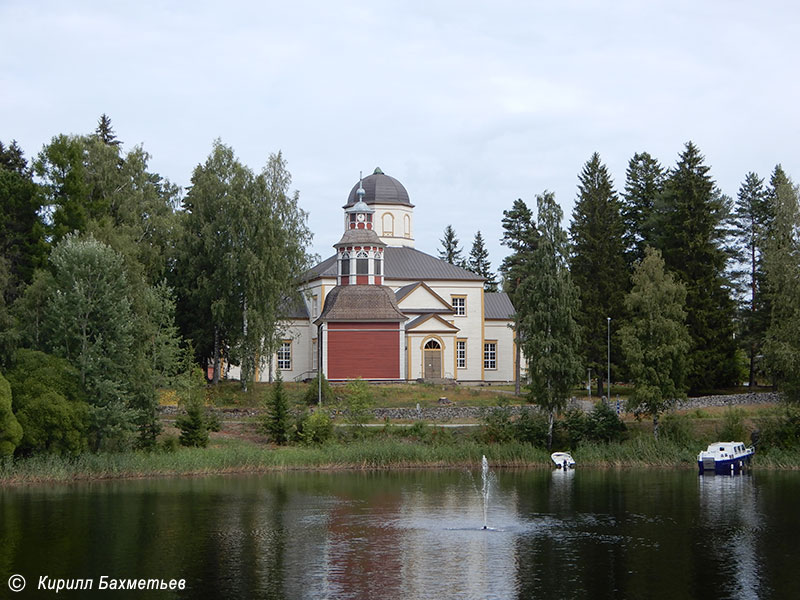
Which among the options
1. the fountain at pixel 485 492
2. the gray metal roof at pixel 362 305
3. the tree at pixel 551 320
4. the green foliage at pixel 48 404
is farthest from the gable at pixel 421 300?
the green foliage at pixel 48 404

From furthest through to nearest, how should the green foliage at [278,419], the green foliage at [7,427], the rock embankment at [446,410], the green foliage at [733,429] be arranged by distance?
the rock embankment at [446,410] → the green foliage at [278,419] → the green foliage at [733,429] → the green foliage at [7,427]

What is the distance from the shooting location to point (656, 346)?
49312 mm

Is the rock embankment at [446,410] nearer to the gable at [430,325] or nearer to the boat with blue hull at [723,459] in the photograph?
the boat with blue hull at [723,459]

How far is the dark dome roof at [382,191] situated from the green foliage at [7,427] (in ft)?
126

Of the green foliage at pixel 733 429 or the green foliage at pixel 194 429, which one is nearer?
the green foliage at pixel 194 429

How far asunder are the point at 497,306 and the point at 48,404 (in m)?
39.8

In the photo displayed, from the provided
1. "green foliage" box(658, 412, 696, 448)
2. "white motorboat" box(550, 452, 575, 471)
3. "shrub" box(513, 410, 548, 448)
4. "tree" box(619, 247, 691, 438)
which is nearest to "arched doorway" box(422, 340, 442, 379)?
"shrub" box(513, 410, 548, 448)

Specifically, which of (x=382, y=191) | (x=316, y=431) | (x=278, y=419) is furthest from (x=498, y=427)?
(x=382, y=191)

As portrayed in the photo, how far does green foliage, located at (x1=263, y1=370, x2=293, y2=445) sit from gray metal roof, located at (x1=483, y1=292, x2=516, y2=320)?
2487cm

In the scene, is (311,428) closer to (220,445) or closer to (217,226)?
(220,445)

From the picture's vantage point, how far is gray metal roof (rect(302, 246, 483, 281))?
6912 centimetres

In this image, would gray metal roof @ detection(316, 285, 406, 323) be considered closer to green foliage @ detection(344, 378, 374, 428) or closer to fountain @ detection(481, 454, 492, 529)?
green foliage @ detection(344, 378, 374, 428)

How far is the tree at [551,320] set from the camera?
4844 centimetres

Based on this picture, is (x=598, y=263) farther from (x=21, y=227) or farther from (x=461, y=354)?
(x=21, y=227)
